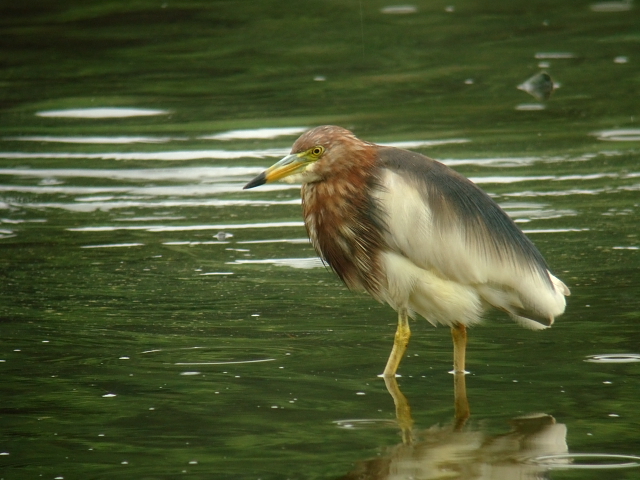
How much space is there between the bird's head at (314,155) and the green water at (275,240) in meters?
1.14

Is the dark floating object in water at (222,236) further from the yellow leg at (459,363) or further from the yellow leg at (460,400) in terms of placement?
the yellow leg at (460,400)

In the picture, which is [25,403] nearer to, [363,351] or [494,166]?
[363,351]

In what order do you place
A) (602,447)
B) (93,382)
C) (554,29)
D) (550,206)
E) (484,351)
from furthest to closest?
1. (554,29)
2. (550,206)
3. (484,351)
4. (93,382)
5. (602,447)

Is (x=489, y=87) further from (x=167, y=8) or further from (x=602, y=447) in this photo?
(x=602, y=447)

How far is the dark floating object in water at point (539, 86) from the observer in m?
15.7

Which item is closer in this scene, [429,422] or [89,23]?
[429,422]

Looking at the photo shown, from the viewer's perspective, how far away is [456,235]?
6.75m

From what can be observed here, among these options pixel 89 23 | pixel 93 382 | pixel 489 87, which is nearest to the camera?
pixel 93 382

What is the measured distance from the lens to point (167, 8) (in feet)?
68.9

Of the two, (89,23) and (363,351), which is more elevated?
(89,23)

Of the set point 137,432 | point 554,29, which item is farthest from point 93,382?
point 554,29

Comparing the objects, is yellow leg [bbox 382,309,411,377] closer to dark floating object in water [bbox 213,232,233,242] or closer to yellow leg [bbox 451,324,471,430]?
yellow leg [bbox 451,324,471,430]

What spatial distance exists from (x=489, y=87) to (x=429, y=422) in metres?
10.4

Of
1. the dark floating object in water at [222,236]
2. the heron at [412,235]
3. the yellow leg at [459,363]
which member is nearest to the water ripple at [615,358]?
→ the heron at [412,235]
